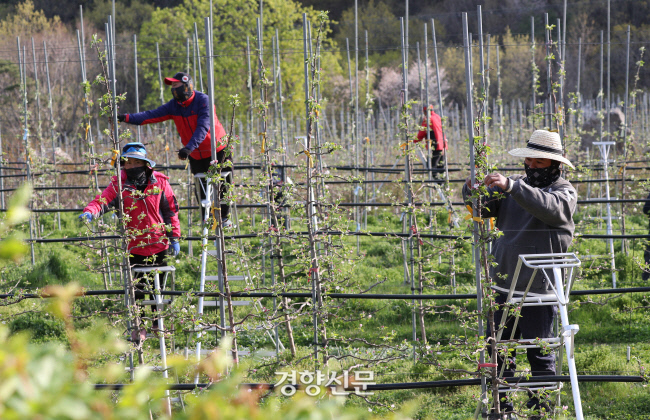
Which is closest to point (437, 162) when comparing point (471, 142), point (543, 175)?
point (543, 175)

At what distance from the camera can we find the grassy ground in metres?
3.74

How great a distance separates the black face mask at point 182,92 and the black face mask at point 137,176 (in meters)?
0.83

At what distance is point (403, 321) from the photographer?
533cm

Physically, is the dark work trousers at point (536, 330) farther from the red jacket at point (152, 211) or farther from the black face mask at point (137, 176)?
the black face mask at point (137, 176)

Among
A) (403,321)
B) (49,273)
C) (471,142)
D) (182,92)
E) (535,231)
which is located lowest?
(403,321)

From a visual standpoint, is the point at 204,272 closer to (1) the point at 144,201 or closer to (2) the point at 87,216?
(1) the point at 144,201

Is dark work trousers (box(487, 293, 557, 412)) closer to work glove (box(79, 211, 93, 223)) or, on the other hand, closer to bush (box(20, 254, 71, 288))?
work glove (box(79, 211, 93, 223))

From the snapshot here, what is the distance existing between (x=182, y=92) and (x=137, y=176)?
0.91 meters

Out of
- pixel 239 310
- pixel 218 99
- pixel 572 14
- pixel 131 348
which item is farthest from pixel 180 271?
pixel 572 14

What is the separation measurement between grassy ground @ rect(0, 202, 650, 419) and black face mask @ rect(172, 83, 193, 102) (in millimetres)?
1205

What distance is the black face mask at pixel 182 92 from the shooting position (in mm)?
4914

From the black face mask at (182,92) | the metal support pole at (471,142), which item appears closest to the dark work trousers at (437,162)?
the black face mask at (182,92)

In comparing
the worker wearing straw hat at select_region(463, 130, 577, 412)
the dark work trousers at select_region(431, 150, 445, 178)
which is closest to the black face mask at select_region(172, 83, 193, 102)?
the worker wearing straw hat at select_region(463, 130, 577, 412)

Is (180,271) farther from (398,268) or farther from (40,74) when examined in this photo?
(40,74)
